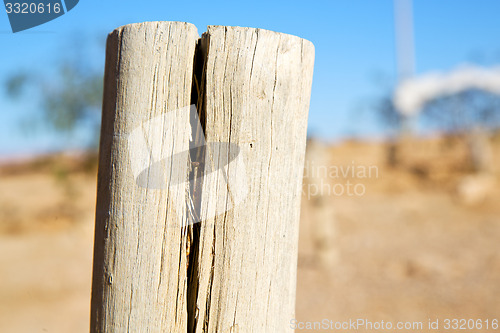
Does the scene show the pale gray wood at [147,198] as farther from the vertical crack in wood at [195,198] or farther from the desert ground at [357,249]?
the desert ground at [357,249]

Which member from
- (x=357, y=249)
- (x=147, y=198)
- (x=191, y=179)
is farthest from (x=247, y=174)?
(x=357, y=249)

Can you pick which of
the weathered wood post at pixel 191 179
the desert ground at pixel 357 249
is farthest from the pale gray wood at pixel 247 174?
the desert ground at pixel 357 249

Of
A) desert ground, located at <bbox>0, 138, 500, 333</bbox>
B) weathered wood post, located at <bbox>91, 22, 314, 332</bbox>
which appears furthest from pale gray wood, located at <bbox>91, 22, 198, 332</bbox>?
desert ground, located at <bbox>0, 138, 500, 333</bbox>

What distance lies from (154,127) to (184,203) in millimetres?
262

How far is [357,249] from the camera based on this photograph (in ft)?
25.5

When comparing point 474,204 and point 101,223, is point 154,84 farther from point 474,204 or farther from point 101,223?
point 474,204

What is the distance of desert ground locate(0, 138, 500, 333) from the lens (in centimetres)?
522

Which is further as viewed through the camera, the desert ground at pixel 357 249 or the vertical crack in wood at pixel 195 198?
the desert ground at pixel 357 249

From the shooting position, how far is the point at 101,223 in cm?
143

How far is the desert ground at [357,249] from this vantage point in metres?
5.22

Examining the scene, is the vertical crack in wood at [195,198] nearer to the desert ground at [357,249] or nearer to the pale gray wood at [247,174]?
the pale gray wood at [247,174]

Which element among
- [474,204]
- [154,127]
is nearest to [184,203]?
[154,127]

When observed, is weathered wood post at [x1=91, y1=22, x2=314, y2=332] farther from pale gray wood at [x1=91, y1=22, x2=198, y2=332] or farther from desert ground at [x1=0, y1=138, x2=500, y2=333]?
desert ground at [x1=0, y1=138, x2=500, y2=333]

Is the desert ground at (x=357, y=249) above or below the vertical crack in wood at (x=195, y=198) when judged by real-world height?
above
